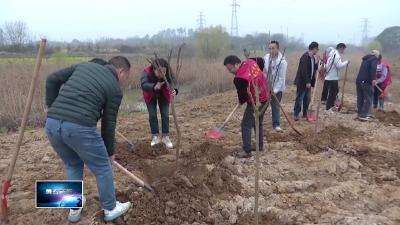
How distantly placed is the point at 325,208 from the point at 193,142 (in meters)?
2.51

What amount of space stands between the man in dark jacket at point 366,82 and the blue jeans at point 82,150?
5.92m

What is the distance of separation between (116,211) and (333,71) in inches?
227

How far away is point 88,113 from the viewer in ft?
10.1

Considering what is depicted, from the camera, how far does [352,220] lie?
3707mm

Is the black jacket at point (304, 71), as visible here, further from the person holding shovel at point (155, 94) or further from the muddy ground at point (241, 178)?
the person holding shovel at point (155, 94)

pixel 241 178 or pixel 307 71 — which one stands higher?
pixel 307 71

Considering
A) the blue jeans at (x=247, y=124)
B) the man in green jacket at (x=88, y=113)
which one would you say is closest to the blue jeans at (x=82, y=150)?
the man in green jacket at (x=88, y=113)

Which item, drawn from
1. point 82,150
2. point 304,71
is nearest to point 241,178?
point 82,150

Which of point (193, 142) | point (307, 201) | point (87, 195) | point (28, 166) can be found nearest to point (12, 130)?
point (28, 166)

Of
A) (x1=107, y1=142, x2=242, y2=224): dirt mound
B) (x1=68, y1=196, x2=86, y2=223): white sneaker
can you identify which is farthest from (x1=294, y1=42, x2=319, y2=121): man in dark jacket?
(x1=68, y1=196, x2=86, y2=223): white sneaker

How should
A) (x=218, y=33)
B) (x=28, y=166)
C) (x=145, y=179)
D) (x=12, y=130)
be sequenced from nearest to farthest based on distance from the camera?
(x=145, y=179) < (x=28, y=166) < (x=12, y=130) < (x=218, y=33)

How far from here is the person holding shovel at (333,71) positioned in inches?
305

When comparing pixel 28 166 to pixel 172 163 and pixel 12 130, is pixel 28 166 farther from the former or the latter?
pixel 12 130

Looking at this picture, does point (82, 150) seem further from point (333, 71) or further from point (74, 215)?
point (333, 71)
